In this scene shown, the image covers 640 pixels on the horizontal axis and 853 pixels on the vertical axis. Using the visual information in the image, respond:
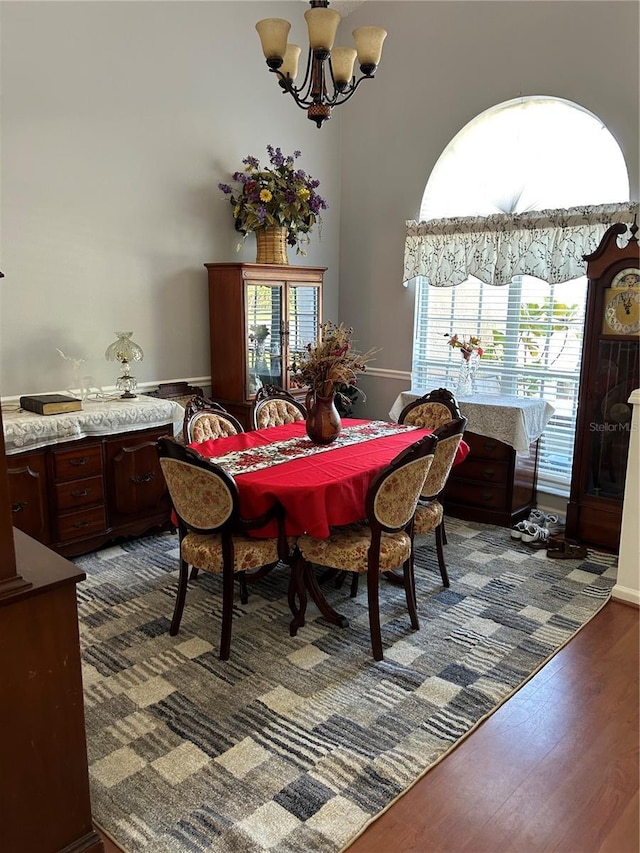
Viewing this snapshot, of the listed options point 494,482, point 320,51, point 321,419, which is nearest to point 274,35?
point 320,51

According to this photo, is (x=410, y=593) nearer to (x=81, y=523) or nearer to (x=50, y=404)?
(x=81, y=523)

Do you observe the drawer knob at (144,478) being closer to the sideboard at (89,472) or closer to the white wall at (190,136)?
the sideboard at (89,472)

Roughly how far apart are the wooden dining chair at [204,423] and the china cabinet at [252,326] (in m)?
0.95

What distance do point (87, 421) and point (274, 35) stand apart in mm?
2162

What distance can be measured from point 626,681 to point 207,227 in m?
3.79

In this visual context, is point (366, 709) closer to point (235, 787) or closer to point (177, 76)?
point (235, 787)

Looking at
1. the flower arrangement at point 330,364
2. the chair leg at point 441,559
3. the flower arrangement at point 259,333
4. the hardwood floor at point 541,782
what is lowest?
the hardwood floor at point 541,782

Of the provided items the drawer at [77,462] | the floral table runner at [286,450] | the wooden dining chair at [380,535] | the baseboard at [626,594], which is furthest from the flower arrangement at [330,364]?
the baseboard at [626,594]

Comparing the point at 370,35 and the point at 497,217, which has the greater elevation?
the point at 370,35

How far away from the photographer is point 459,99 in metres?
4.64

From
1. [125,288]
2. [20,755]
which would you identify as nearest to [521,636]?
[20,755]

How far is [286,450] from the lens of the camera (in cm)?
322

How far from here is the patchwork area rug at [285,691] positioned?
6.42 feet

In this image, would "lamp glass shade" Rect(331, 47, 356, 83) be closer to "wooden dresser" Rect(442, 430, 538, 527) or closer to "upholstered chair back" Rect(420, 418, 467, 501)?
"upholstered chair back" Rect(420, 418, 467, 501)
